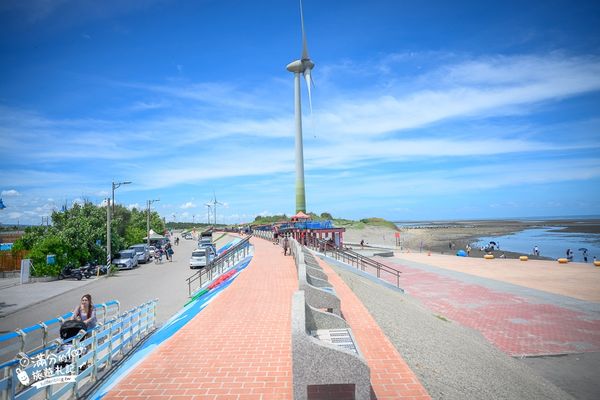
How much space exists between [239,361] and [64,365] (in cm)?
338

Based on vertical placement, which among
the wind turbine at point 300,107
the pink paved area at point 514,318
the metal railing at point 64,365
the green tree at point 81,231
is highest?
the wind turbine at point 300,107

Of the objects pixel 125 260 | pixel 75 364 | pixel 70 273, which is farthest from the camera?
pixel 125 260

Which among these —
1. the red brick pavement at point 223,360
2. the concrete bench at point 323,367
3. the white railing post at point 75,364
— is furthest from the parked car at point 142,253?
the concrete bench at point 323,367

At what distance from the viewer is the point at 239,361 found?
235 inches

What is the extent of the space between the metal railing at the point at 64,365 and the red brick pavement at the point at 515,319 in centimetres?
1223

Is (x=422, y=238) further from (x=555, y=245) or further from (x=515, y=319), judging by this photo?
(x=515, y=319)

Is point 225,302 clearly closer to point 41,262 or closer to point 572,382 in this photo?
point 572,382

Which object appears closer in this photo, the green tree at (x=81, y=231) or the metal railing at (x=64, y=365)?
the metal railing at (x=64, y=365)

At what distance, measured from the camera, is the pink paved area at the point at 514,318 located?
12.7m

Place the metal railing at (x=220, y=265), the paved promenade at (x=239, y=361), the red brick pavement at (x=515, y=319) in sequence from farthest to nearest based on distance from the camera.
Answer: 1. the metal railing at (x=220, y=265)
2. the red brick pavement at (x=515, y=319)
3. the paved promenade at (x=239, y=361)

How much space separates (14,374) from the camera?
5.09 meters

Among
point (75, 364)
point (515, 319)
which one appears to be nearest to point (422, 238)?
point (515, 319)

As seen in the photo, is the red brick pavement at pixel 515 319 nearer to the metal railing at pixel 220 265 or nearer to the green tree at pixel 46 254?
the metal railing at pixel 220 265

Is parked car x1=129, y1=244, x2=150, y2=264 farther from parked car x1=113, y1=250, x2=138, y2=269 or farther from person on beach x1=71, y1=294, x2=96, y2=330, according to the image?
person on beach x1=71, y1=294, x2=96, y2=330
